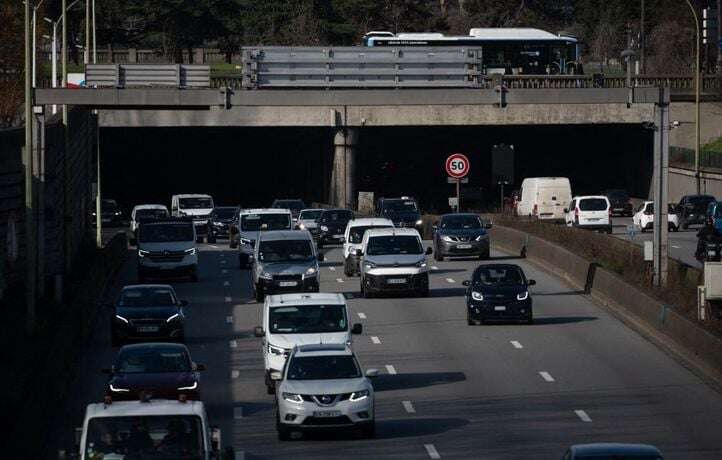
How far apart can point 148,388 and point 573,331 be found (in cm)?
1434

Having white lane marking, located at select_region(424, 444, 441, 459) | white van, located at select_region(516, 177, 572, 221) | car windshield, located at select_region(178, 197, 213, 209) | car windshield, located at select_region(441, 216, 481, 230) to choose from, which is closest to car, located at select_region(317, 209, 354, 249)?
car windshield, located at select_region(441, 216, 481, 230)

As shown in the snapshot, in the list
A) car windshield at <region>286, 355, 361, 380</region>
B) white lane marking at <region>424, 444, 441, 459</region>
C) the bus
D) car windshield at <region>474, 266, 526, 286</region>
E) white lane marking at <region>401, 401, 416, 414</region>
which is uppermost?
the bus

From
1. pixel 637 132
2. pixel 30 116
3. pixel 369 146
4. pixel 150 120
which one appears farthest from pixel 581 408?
pixel 369 146

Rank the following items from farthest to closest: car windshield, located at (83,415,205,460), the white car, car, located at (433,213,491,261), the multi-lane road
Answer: the white car
car, located at (433,213,491,261)
the multi-lane road
car windshield, located at (83,415,205,460)

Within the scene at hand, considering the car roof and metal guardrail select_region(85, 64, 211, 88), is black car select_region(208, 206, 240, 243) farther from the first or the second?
the car roof

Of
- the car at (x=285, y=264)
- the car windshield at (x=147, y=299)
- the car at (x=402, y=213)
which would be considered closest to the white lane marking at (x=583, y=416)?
the car windshield at (x=147, y=299)

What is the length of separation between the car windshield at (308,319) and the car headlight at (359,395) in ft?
18.3

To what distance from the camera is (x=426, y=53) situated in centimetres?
4659

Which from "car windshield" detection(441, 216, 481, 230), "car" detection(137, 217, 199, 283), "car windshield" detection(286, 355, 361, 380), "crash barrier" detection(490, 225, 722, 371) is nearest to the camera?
"car windshield" detection(286, 355, 361, 380)

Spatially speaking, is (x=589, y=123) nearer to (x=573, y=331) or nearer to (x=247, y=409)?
(x=573, y=331)

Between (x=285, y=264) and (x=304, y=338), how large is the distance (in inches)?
516

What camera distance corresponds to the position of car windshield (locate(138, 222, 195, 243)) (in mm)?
50625

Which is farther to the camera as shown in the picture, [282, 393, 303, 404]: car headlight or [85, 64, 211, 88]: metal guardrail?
[85, 64, 211, 88]: metal guardrail

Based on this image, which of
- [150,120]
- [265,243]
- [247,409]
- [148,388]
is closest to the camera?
[148,388]
